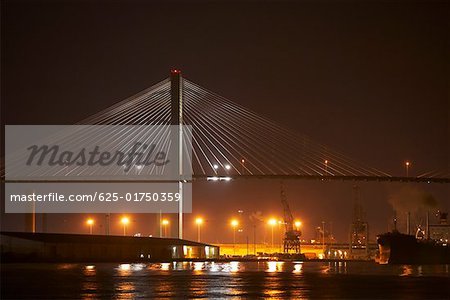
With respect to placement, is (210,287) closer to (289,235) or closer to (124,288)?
(124,288)

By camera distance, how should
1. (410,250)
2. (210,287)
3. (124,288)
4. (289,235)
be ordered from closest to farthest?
(124,288) → (210,287) → (410,250) → (289,235)

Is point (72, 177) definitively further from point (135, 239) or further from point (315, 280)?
point (315, 280)

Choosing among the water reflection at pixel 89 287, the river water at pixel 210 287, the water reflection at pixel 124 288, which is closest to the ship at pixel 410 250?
the river water at pixel 210 287

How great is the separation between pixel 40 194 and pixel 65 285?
4068 cm

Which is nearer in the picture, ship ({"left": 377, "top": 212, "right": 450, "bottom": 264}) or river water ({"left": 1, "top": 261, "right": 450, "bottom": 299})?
river water ({"left": 1, "top": 261, "right": 450, "bottom": 299})

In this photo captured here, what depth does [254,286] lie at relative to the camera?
25516 mm

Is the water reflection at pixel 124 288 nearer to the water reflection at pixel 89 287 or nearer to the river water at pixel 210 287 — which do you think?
the river water at pixel 210 287

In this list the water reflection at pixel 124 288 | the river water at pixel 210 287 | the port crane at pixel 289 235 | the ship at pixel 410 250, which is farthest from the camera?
the port crane at pixel 289 235

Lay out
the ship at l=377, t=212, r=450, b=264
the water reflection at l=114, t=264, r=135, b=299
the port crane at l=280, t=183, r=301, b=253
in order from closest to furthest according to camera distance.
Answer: the water reflection at l=114, t=264, r=135, b=299 < the ship at l=377, t=212, r=450, b=264 < the port crane at l=280, t=183, r=301, b=253

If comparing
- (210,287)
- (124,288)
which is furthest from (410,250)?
(124,288)

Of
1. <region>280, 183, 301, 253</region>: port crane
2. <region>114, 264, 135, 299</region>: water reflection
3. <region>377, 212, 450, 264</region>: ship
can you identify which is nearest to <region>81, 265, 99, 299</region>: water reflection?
<region>114, 264, 135, 299</region>: water reflection

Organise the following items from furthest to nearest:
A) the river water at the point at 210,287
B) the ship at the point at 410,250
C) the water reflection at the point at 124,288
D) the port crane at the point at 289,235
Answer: the port crane at the point at 289,235 → the ship at the point at 410,250 → the river water at the point at 210,287 → the water reflection at the point at 124,288

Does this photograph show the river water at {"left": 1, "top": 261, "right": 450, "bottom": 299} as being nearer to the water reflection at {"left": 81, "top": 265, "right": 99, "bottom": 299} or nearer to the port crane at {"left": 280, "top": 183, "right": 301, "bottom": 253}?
the water reflection at {"left": 81, "top": 265, "right": 99, "bottom": 299}

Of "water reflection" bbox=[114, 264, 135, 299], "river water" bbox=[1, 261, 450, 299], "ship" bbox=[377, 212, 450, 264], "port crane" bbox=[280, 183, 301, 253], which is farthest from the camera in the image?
"port crane" bbox=[280, 183, 301, 253]
